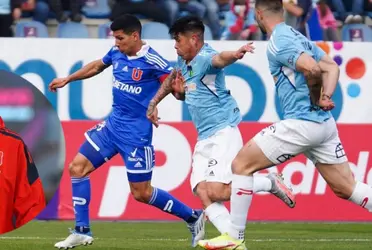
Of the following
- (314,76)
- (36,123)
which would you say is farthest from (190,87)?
(36,123)

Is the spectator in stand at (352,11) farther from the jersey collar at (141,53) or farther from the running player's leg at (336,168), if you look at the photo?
the running player's leg at (336,168)

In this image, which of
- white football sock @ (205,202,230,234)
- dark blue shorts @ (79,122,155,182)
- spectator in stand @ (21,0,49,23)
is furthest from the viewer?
spectator in stand @ (21,0,49,23)

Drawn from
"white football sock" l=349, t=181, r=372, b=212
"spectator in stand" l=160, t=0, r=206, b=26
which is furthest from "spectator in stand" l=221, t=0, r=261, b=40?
"white football sock" l=349, t=181, r=372, b=212

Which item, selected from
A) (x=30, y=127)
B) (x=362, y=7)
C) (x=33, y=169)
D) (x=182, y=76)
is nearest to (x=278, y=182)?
(x=182, y=76)

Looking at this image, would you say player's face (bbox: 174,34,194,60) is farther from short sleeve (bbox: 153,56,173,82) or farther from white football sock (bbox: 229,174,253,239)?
white football sock (bbox: 229,174,253,239)

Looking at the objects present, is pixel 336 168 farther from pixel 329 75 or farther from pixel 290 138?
pixel 329 75

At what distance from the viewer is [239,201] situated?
9836mm

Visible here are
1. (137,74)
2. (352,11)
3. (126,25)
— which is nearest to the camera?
(126,25)

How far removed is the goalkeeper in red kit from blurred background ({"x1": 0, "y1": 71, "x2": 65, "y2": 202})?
796 millimetres

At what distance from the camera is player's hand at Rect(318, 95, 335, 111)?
927 cm

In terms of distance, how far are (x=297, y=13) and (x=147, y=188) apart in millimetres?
5442

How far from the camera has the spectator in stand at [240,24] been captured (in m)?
17.1

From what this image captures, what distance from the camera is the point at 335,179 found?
10.0 m

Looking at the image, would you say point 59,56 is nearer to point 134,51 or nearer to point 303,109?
point 134,51
